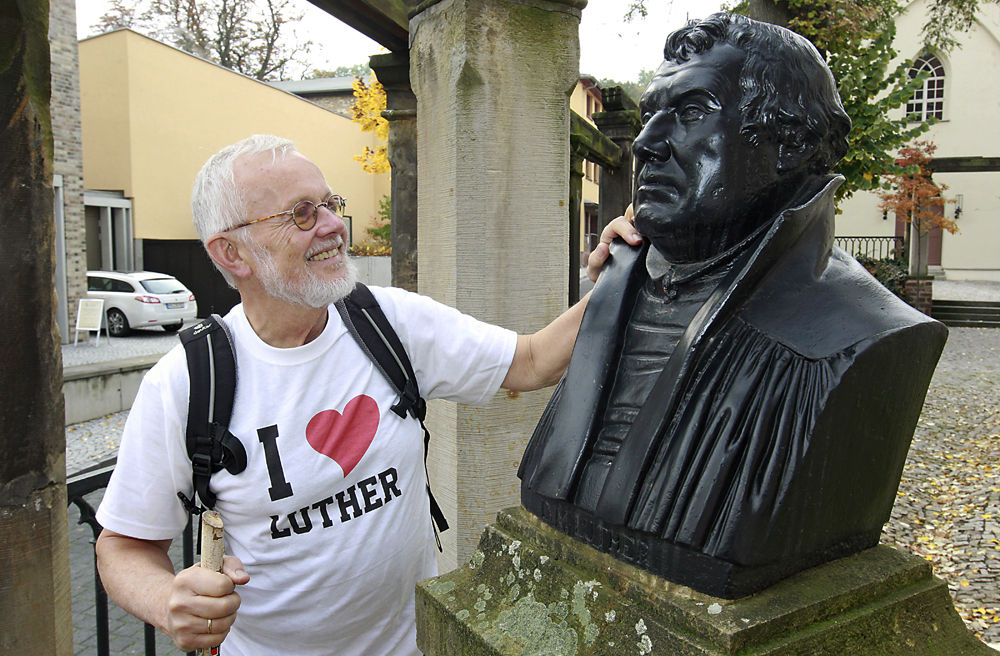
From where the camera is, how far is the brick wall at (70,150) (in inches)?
516

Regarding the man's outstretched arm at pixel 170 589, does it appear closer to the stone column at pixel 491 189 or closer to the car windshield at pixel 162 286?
the stone column at pixel 491 189

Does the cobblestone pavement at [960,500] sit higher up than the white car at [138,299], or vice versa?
the white car at [138,299]

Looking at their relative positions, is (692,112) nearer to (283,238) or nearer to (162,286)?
(283,238)

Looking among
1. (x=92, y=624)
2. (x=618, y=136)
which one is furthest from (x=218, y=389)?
(x=618, y=136)

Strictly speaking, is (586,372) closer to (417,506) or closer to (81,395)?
(417,506)

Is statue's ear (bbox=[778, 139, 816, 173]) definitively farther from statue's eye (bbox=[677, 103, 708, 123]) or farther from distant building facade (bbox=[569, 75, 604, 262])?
distant building facade (bbox=[569, 75, 604, 262])

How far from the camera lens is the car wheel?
14555mm

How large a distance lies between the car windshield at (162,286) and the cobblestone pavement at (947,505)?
607 centimetres

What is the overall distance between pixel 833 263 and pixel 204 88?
19.0 meters


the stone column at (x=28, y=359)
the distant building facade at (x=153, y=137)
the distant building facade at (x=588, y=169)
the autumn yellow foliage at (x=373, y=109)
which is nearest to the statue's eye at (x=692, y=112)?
the stone column at (x=28, y=359)

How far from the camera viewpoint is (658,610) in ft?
4.46

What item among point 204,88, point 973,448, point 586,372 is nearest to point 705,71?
point 586,372

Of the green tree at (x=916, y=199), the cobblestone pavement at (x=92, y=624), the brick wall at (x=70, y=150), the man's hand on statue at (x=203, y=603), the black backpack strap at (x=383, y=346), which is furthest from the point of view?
the green tree at (x=916, y=199)

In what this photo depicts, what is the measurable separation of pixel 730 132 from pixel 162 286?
1518 cm
